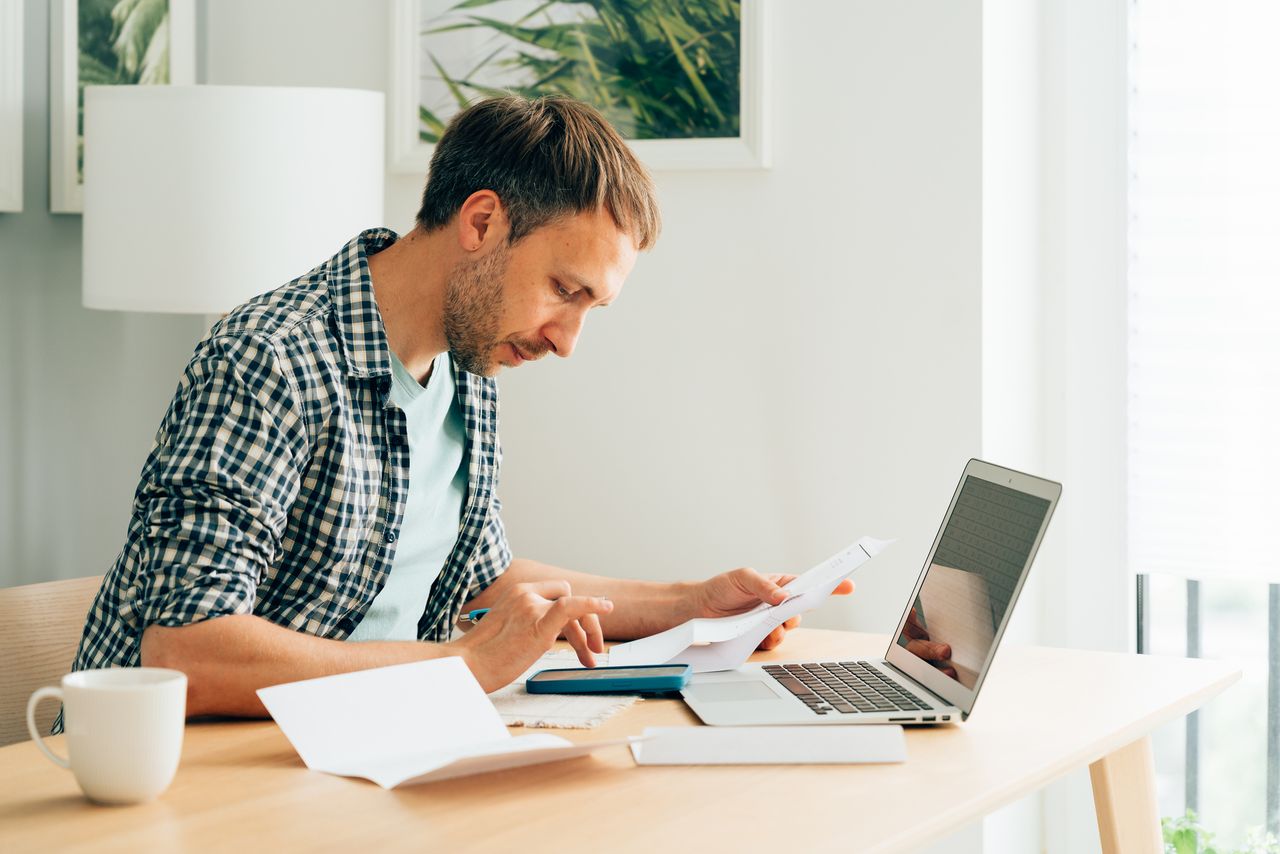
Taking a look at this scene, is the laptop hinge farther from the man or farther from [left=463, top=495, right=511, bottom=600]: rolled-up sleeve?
[left=463, top=495, right=511, bottom=600]: rolled-up sleeve

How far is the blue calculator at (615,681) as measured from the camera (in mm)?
1363

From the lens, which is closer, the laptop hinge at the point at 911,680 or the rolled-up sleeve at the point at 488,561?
the laptop hinge at the point at 911,680

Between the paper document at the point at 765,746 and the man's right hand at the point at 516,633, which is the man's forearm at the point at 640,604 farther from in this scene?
the paper document at the point at 765,746

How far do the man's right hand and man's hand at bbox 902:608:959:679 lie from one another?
1.09 ft

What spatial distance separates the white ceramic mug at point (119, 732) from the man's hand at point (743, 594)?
0.73 metres

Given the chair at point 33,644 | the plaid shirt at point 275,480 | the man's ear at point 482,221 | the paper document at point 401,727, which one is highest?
the man's ear at point 482,221

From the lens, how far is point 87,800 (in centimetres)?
102

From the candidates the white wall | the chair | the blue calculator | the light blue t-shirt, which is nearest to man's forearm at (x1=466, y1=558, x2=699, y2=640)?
the light blue t-shirt

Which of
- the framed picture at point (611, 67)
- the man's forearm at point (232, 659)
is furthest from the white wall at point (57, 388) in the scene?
the man's forearm at point (232, 659)

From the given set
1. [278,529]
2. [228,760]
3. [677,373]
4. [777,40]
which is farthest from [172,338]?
[228,760]

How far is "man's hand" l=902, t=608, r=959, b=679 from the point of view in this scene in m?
1.34

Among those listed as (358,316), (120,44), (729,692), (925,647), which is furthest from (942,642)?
(120,44)

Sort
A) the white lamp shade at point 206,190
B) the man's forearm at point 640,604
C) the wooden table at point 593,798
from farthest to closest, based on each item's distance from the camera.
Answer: the white lamp shade at point 206,190 → the man's forearm at point 640,604 → the wooden table at point 593,798

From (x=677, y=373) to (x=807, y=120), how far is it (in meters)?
0.46
